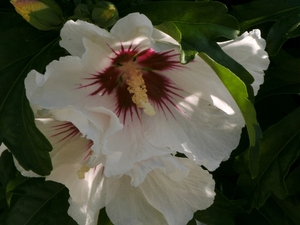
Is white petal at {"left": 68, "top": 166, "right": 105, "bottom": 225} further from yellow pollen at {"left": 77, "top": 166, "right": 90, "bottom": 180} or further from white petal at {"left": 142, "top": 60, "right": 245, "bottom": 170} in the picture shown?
white petal at {"left": 142, "top": 60, "right": 245, "bottom": 170}

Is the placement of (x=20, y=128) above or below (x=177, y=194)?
above

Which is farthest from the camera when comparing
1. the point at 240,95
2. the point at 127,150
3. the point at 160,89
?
the point at 160,89

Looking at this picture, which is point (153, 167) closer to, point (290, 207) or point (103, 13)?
point (103, 13)

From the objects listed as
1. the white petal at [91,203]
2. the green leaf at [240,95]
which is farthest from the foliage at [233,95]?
the white petal at [91,203]

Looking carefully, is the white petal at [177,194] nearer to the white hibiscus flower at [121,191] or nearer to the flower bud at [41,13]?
the white hibiscus flower at [121,191]

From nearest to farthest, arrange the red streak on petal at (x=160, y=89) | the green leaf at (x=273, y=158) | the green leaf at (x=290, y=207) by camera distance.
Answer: the red streak on petal at (x=160, y=89)
the green leaf at (x=273, y=158)
the green leaf at (x=290, y=207)

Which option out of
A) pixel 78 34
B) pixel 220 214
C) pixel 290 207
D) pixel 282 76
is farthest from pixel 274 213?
pixel 78 34

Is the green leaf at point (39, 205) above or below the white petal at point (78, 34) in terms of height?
below

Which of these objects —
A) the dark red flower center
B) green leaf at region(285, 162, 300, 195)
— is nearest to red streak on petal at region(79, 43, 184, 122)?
the dark red flower center
